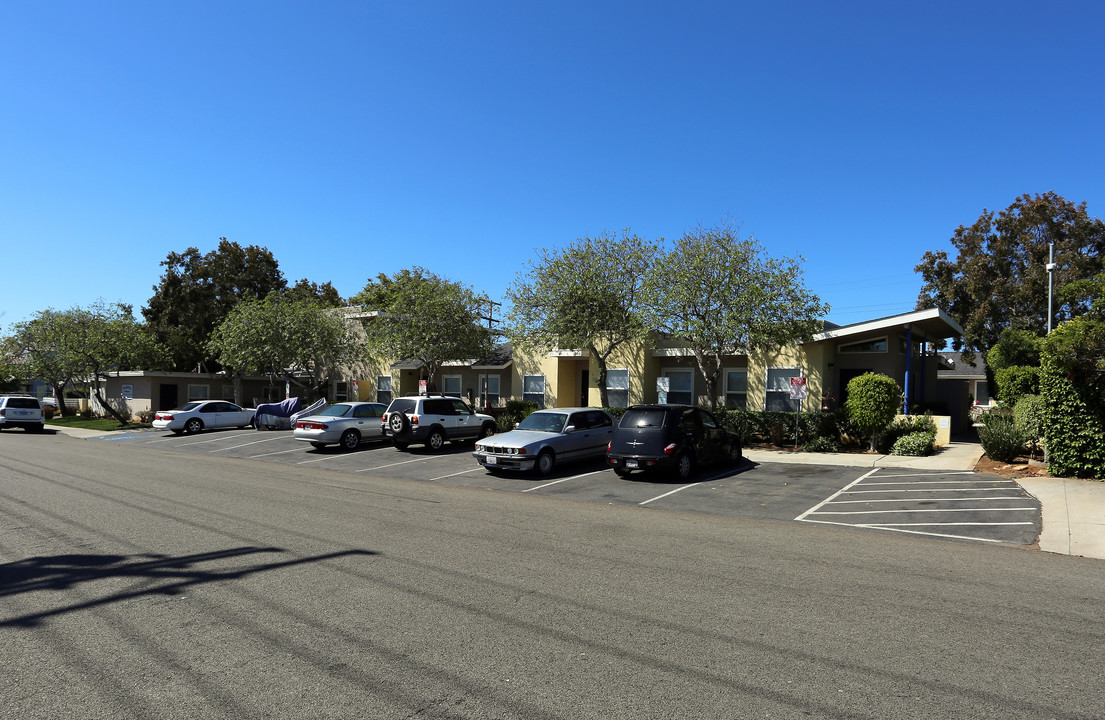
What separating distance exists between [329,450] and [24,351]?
34.5 metres

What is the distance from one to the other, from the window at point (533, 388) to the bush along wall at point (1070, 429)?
60.7 feet

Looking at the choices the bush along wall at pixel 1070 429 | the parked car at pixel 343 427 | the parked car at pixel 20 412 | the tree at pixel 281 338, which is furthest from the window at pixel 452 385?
the bush along wall at pixel 1070 429

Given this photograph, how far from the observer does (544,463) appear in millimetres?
15555

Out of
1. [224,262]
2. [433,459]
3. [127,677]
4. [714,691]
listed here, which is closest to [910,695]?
[714,691]

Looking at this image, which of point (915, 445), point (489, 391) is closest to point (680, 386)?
point (915, 445)

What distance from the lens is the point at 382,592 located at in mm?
5953

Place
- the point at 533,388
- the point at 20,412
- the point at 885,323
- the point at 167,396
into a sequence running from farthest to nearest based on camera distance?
1. the point at 167,396
2. the point at 20,412
3. the point at 533,388
4. the point at 885,323

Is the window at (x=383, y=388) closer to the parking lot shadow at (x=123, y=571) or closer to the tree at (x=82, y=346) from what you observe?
the tree at (x=82, y=346)

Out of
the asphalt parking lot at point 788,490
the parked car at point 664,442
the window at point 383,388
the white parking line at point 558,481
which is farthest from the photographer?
the window at point 383,388

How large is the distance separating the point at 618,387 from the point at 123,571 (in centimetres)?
2138

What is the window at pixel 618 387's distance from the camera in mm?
26575

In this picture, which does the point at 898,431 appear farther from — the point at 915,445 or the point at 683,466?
the point at 683,466

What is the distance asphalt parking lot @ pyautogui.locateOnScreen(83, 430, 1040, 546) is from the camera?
10.1 meters

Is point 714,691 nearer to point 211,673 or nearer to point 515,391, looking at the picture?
point 211,673
